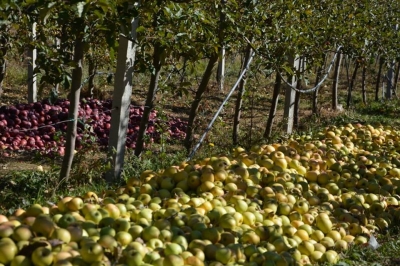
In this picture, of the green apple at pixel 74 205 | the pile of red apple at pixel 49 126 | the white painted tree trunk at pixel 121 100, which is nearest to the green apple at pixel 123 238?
the green apple at pixel 74 205

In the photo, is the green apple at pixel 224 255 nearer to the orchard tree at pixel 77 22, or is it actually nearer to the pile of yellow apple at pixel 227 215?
the pile of yellow apple at pixel 227 215

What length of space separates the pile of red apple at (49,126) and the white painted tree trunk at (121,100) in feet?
8.54

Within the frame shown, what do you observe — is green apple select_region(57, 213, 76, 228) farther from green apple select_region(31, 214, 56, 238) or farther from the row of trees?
the row of trees

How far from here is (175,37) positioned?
4258 millimetres

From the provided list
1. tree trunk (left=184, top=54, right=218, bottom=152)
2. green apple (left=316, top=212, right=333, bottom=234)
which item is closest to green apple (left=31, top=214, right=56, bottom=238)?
green apple (left=316, top=212, right=333, bottom=234)

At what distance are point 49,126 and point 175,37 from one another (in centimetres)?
466

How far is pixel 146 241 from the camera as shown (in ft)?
8.97

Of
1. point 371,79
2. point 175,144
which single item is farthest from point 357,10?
point 371,79

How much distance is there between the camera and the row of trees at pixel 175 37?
356 cm

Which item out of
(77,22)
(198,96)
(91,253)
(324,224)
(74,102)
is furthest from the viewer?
(198,96)

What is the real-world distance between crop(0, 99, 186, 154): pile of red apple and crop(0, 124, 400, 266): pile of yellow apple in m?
3.23

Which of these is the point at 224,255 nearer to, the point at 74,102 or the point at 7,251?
Result: the point at 7,251

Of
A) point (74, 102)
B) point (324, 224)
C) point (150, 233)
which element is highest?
point (74, 102)

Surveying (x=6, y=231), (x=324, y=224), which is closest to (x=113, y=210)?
(x=6, y=231)
